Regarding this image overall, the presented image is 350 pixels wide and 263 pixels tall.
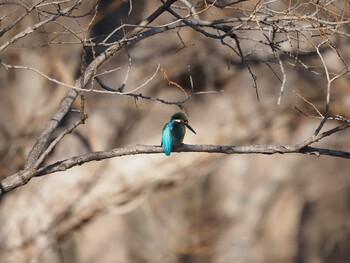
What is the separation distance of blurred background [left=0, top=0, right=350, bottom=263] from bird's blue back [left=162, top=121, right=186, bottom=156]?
3359mm

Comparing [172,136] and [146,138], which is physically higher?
[146,138]

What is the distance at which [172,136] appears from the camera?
6.22m

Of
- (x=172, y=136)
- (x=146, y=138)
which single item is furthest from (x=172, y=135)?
(x=146, y=138)

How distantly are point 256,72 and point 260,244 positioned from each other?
149 inches

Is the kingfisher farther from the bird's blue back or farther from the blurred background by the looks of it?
the blurred background

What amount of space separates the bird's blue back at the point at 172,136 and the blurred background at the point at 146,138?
3.36 meters

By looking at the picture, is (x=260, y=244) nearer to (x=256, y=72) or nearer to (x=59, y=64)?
(x=256, y=72)

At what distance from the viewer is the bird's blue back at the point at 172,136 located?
20.1 feet

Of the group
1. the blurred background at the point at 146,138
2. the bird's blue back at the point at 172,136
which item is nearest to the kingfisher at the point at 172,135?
the bird's blue back at the point at 172,136

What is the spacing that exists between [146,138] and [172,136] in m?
5.06

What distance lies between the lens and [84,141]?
1098 cm

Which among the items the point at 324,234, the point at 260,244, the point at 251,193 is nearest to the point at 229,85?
the point at 251,193

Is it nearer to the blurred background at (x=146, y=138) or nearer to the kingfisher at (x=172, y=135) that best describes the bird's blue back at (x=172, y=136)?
the kingfisher at (x=172, y=135)

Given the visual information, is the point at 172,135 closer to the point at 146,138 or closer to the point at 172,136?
the point at 172,136
